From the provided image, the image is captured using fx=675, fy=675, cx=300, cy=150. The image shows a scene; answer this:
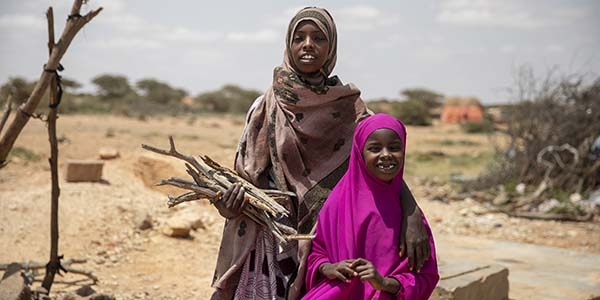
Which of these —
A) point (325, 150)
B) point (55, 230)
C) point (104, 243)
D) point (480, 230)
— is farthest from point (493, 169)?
point (325, 150)

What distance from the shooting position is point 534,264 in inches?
230

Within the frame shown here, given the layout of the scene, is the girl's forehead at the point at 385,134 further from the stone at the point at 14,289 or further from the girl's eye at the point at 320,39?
the stone at the point at 14,289

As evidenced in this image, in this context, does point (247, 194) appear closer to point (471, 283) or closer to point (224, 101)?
point (471, 283)

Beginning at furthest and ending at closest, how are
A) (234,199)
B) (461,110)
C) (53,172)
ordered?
(461,110) → (53,172) → (234,199)

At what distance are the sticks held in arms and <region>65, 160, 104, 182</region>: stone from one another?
217 inches

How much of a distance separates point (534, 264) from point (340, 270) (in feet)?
13.1

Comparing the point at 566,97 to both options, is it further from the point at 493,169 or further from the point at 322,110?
the point at 322,110

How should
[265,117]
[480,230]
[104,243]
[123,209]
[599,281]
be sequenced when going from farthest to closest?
[480,230] < [123,209] < [104,243] < [599,281] < [265,117]

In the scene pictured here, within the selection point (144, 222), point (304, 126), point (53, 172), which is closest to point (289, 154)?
point (304, 126)

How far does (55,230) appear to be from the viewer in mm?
4672

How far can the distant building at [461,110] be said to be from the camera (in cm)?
3747

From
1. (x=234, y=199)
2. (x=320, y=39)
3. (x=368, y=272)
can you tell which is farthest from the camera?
(x=320, y=39)

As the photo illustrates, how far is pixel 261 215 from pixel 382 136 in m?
0.60

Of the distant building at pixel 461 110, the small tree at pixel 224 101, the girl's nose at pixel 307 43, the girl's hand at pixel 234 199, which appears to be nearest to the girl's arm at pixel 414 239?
the girl's hand at pixel 234 199
